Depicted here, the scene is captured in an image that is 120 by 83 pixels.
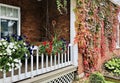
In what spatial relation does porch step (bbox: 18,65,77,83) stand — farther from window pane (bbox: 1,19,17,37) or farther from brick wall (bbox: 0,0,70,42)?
window pane (bbox: 1,19,17,37)

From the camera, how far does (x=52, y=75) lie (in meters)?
6.30

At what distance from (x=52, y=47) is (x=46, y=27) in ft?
9.95

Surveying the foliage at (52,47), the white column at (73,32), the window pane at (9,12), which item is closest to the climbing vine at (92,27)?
the white column at (73,32)

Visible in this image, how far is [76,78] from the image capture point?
7902mm

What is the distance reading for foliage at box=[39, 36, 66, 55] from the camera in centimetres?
600

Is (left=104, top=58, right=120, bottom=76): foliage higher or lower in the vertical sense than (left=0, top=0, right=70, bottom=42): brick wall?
lower

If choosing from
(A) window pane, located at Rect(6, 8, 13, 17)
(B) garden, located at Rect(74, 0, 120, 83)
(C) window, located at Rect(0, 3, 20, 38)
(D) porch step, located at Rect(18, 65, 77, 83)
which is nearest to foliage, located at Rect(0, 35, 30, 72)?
(D) porch step, located at Rect(18, 65, 77, 83)

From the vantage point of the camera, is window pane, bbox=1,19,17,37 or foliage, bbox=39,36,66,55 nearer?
foliage, bbox=39,36,66,55

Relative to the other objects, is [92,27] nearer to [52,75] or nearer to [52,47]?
[52,47]

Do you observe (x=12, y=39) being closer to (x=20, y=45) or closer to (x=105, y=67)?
(x=20, y=45)

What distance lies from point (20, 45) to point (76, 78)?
392 cm

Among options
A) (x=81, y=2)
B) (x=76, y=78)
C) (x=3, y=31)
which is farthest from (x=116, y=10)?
(x=3, y=31)

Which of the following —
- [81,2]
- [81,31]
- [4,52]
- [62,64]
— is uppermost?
[81,2]

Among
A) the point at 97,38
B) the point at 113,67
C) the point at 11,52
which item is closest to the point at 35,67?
the point at 11,52
